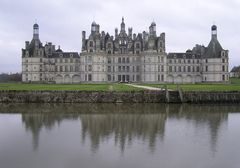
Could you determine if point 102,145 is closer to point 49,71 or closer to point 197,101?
point 197,101

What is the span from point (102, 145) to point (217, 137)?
6.10m

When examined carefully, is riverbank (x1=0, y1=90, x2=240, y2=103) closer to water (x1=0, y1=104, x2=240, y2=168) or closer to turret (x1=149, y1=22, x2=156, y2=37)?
water (x1=0, y1=104, x2=240, y2=168)

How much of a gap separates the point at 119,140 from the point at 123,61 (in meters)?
67.3

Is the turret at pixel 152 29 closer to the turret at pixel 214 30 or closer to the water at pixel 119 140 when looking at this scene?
the turret at pixel 214 30

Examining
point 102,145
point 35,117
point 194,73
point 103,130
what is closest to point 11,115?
point 35,117

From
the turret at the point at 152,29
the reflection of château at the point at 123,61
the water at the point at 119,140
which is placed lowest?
the water at the point at 119,140

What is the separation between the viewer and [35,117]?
2725 centimetres

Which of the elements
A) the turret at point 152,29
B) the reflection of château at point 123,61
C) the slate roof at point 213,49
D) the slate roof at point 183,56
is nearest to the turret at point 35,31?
the reflection of château at point 123,61

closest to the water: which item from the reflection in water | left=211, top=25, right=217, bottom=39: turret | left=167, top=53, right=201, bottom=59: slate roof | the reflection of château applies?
the reflection in water

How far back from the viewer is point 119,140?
1838 centimetres

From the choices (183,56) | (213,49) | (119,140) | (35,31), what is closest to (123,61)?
(183,56)

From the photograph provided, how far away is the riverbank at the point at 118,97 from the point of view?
1521 inches

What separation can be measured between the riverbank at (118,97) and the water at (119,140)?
363 inches

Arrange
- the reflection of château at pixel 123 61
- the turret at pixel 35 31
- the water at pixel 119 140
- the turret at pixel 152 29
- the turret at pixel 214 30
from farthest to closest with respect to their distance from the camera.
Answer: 1. the turret at pixel 35 31
2. the turret at pixel 214 30
3. the turret at pixel 152 29
4. the reflection of château at pixel 123 61
5. the water at pixel 119 140
